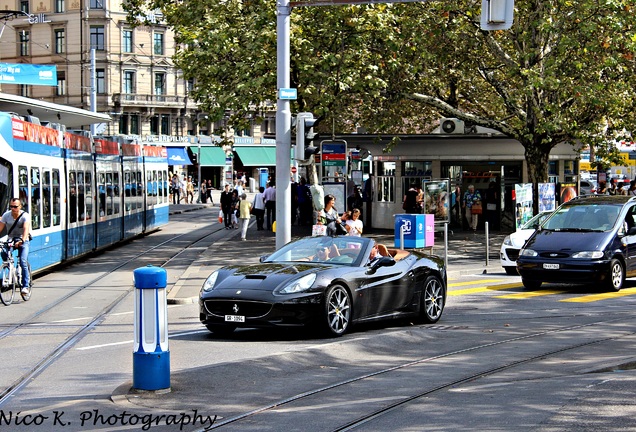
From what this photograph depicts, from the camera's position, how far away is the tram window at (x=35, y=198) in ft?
72.7

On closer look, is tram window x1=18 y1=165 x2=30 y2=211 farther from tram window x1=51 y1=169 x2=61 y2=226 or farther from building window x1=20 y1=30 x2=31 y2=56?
building window x1=20 y1=30 x2=31 y2=56

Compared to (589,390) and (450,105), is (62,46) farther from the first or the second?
(589,390)

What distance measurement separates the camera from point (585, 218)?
70.3ft

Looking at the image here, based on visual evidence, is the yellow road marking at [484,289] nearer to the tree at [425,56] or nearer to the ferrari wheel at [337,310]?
the ferrari wheel at [337,310]

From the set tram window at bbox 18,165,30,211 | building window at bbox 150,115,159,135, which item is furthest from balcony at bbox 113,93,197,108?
tram window at bbox 18,165,30,211

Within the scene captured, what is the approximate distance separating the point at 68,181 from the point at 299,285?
1408 cm

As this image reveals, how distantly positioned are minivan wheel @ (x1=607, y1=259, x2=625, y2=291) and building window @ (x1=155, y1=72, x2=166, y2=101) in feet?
225

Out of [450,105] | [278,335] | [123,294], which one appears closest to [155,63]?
[450,105]

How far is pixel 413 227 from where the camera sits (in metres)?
24.7

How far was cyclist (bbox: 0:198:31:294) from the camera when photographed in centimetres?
1870

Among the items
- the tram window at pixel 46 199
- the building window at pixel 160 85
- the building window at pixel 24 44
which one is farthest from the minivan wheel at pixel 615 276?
the building window at pixel 24 44

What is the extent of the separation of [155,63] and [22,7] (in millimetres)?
11413

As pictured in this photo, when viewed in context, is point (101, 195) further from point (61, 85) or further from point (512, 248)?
point (61, 85)

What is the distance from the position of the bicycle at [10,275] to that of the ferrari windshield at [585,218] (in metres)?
10.2
